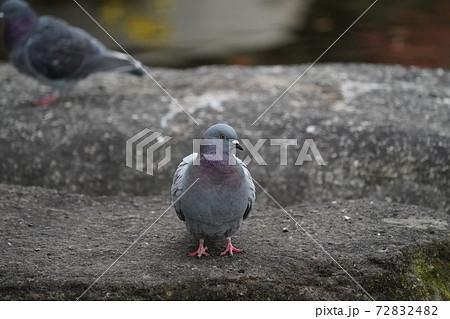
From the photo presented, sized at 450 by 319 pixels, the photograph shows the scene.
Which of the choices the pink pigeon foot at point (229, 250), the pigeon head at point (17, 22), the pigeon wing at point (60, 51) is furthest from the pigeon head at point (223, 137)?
the pigeon head at point (17, 22)

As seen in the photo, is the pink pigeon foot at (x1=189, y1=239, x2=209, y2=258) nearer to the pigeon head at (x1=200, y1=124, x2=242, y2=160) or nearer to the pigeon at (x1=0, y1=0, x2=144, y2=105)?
the pigeon head at (x1=200, y1=124, x2=242, y2=160)

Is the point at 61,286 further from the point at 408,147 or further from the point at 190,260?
the point at 408,147

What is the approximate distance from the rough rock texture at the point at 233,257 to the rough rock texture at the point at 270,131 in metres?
0.90

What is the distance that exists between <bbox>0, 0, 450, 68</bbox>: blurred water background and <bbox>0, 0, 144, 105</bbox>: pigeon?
2384mm

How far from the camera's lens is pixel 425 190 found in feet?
17.6

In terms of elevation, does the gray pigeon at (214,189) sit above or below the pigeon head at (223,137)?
below

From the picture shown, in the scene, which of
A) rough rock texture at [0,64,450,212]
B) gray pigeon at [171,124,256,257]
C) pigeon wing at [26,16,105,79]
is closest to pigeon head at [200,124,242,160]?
gray pigeon at [171,124,256,257]

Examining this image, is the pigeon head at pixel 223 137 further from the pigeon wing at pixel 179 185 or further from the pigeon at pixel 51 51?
the pigeon at pixel 51 51

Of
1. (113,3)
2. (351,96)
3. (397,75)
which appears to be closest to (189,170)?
(351,96)

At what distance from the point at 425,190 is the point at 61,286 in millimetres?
2868

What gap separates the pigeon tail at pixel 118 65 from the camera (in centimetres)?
656

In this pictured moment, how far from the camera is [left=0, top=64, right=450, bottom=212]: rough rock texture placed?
5.46m

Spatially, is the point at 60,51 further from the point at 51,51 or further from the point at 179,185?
the point at 179,185

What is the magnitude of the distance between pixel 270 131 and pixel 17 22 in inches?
96.7
